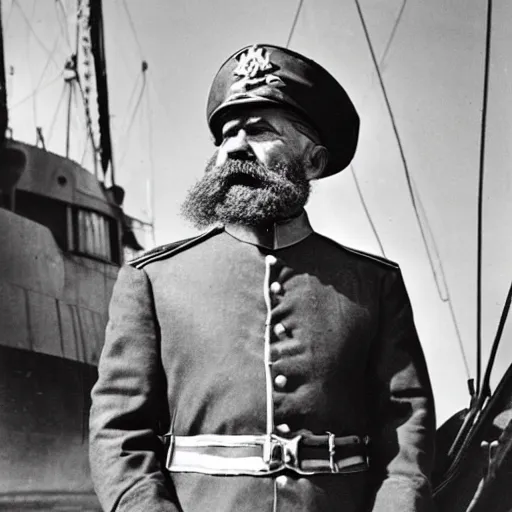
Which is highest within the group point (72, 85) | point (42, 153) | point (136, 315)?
point (72, 85)

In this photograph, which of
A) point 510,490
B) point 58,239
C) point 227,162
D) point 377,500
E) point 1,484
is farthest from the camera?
point 58,239

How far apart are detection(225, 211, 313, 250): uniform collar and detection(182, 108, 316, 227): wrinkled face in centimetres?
2

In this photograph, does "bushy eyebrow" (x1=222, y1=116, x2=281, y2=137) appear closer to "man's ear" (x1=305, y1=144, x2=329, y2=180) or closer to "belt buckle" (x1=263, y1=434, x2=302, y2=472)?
"man's ear" (x1=305, y1=144, x2=329, y2=180)

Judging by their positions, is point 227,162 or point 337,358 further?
point 227,162

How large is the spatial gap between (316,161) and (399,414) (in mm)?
608

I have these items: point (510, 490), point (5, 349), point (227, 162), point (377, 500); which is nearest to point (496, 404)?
point (510, 490)

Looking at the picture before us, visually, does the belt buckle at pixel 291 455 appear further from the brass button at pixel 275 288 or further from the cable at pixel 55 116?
the cable at pixel 55 116

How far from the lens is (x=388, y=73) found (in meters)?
2.34

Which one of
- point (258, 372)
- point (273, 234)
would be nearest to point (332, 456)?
point (258, 372)

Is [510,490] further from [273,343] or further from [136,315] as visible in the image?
[136,315]

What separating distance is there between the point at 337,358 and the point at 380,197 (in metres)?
0.62

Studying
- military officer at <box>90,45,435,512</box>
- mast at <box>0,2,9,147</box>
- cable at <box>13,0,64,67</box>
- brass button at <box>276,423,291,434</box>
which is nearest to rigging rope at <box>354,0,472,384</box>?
military officer at <box>90,45,435,512</box>

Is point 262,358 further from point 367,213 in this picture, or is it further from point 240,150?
point 367,213

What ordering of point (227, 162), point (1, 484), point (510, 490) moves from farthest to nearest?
point (1, 484)
point (510, 490)
point (227, 162)
